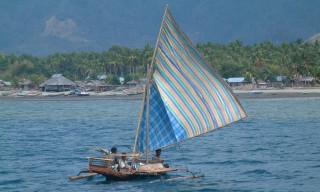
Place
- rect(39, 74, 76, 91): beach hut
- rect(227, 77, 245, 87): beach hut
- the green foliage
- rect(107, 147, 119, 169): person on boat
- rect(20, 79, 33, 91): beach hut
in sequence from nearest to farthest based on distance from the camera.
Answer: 1. rect(107, 147, 119, 169): person on boat
2. rect(227, 77, 245, 87): beach hut
3. the green foliage
4. rect(39, 74, 76, 91): beach hut
5. rect(20, 79, 33, 91): beach hut

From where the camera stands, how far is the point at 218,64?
161 m

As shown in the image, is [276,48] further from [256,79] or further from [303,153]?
[303,153]

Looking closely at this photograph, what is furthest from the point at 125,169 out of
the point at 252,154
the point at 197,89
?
the point at 252,154

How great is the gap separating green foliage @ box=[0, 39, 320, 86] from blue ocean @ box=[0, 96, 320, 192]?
71.4 meters


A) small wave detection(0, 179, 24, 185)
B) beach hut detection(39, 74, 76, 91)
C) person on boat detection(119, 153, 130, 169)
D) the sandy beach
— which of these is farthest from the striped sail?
beach hut detection(39, 74, 76, 91)

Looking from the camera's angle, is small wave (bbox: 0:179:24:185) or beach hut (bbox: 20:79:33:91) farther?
beach hut (bbox: 20:79:33:91)

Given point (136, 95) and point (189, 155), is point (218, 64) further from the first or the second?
point (189, 155)

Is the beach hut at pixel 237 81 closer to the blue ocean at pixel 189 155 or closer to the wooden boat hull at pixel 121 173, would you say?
the blue ocean at pixel 189 155

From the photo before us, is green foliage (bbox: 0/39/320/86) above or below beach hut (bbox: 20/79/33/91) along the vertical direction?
above

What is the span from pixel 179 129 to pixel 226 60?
13082cm

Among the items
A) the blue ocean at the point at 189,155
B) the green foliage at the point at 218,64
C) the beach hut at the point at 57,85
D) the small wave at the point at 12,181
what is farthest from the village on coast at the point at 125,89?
the small wave at the point at 12,181

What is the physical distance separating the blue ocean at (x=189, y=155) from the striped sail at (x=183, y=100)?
6.69 ft

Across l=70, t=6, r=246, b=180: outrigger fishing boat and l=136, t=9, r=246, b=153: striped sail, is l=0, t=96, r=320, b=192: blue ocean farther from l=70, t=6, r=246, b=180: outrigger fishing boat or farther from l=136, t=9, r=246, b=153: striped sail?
l=136, t=9, r=246, b=153: striped sail

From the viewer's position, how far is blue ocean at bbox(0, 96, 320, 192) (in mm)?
33278
